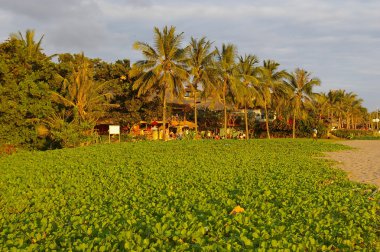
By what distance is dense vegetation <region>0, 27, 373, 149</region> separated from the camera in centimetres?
2291

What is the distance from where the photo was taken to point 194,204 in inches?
274

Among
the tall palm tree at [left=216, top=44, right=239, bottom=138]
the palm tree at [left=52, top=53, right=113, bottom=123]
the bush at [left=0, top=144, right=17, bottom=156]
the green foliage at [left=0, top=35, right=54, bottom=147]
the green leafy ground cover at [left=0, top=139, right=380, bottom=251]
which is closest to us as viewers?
the green leafy ground cover at [left=0, top=139, right=380, bottom=251]

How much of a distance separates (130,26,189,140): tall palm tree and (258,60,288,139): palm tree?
9530 mm

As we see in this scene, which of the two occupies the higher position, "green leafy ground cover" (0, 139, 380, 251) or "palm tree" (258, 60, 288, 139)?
"palm tree" (258, 60, 288, 139)

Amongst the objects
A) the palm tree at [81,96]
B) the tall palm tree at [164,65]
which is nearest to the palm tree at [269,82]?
the tall palm tree at [164,65]

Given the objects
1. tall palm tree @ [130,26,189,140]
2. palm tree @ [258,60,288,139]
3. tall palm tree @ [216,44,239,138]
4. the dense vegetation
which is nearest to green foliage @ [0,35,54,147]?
the dense vegetation

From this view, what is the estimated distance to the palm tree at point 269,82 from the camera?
36031 millimetres

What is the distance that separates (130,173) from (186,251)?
716 cm

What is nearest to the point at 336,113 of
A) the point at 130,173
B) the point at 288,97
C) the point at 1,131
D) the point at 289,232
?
the point at 288,97

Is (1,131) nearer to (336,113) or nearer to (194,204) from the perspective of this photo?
(194,204)

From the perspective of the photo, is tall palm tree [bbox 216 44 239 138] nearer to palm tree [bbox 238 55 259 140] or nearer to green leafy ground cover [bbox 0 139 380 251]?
palm tree [bbox 238 55 259 140]

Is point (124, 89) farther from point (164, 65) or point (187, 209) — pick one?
point (187, 209)

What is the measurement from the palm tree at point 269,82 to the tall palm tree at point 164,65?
9.53m

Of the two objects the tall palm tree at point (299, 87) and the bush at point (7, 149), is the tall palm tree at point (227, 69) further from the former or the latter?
the bush at point (7, 149)
